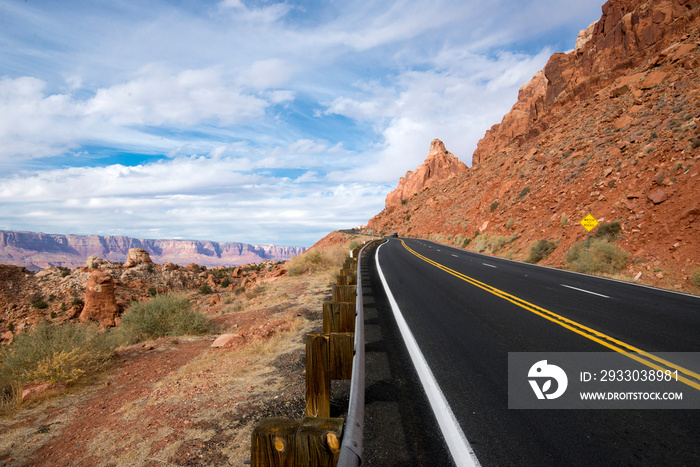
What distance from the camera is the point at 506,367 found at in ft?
13.7

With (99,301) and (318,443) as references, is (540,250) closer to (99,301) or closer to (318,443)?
(318,443)

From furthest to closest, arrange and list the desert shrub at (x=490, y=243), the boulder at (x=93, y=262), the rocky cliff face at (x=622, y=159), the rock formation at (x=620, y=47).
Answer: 1. the rock formation at (x=620, y=47)
2. the desert shrub at (x=490, y=243)
3. the boulder at (x=93, y=262)
4. the rocky cliff face at (x=622, y=159)

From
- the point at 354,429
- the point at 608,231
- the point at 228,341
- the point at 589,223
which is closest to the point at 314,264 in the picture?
the point at 228,341

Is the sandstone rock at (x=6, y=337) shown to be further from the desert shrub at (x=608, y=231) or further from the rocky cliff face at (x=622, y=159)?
the desert shrub at (x=608, y=231)

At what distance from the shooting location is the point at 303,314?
8258 mm

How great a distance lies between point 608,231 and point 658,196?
2.55 m

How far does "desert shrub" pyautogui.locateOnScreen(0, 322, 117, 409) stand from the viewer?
5.16 metres

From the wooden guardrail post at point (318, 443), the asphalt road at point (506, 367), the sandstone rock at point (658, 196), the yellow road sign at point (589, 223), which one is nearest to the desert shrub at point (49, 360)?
the asphalt road at point (506, 367)

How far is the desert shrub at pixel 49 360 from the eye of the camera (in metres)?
5.16

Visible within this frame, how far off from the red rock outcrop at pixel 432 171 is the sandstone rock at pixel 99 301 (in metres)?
98.2

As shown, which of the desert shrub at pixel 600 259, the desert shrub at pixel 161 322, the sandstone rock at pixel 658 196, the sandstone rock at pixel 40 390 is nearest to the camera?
the sandstone rock at pixel 40 390

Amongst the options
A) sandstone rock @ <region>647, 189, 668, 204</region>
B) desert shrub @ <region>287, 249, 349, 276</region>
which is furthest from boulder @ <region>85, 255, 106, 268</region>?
sandstone rock @ <region>647, 189, 668, 204</region>

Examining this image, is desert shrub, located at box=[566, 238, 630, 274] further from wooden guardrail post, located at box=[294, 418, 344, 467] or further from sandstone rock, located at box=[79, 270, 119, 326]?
sandstone rock, located at box=[79, 270, 119, 326]

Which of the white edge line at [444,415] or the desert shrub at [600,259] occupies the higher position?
the desert shrub at [600,259]
